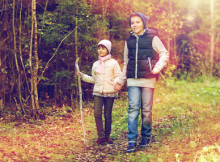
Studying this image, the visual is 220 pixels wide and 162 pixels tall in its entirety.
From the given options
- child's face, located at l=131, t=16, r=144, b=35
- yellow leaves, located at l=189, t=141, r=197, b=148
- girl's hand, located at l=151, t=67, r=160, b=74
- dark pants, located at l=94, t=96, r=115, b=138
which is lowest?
yellow leaves, located at l=189, t=141, r=197, b=148

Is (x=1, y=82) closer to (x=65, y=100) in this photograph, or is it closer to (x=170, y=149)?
(x=65, y=100)

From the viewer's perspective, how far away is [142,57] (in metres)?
4.51

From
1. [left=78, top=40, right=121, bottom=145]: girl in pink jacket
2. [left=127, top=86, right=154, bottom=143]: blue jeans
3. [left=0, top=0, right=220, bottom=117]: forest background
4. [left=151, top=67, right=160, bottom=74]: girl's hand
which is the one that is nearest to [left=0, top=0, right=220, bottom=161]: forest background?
[left=0, top=0, right=220, bottom=117]: forest background

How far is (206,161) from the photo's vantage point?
351cm

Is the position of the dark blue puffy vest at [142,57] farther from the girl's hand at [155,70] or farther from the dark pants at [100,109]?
the dark pants at [100,109]

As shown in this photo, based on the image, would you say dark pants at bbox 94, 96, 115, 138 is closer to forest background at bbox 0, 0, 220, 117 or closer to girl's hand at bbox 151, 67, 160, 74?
girl's hand at bbox 151, 67, 160, 74

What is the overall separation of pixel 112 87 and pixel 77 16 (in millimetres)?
3190

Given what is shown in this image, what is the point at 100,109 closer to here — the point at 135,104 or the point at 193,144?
the point at 135,104

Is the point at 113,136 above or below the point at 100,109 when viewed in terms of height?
below

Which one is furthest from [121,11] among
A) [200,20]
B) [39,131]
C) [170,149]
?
[200,20]

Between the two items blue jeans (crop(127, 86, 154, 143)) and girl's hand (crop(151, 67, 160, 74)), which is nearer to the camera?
girl's hand (crop(151, 67, 160, 74))

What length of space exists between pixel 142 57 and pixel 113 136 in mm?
2250

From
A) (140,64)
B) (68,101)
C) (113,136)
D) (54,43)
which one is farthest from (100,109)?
(54,43)

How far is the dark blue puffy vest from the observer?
4.49m
